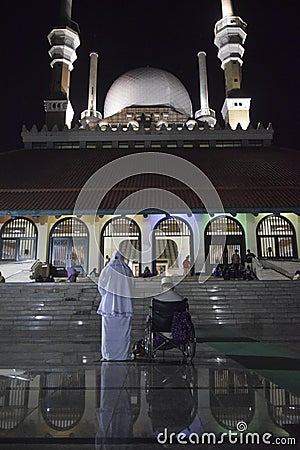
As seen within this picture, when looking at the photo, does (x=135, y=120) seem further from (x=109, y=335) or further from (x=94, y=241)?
(x=109, y=335)

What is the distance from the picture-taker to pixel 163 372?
219 inches

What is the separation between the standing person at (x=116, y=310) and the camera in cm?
666

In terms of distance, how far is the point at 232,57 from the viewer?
1163 inches

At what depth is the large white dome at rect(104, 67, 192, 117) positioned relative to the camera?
3347 centimetres

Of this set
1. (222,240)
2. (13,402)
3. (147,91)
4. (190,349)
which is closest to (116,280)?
(190,349)

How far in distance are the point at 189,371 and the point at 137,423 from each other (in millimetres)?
2478

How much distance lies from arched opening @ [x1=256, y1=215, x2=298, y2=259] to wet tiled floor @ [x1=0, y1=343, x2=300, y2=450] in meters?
15.0

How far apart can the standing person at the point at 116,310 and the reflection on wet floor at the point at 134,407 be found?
109 centimetres

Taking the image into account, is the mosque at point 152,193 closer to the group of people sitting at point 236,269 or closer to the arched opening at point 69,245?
the arched opening at point 69,245

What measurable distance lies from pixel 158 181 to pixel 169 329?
12.1m

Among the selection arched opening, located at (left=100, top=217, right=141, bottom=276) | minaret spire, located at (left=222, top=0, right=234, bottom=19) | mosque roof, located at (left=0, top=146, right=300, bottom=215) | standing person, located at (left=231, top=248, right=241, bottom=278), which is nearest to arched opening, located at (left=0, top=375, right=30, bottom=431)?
mosque roof, located at (left=0, top=146, right=300, bottom=215)

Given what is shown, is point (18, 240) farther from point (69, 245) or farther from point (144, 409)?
point (144, 409)

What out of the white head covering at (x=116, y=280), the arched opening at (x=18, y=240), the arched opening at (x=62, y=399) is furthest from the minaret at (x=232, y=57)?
the arched opening at (x=62, y=399)

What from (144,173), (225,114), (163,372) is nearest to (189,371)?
(163,372)
